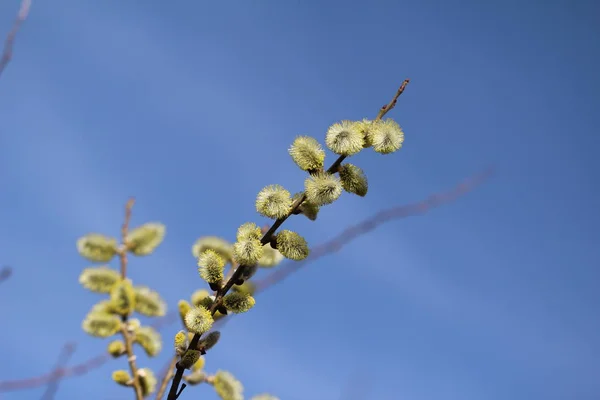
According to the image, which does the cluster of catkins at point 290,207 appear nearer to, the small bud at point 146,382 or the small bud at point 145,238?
the small bud at point 146,382

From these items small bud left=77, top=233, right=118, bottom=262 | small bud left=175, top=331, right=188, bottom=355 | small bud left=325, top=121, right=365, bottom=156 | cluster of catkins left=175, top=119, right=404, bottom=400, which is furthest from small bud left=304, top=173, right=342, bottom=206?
small bud left=77, top=233, right=118, bottom=262

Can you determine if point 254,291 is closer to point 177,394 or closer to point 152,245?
point 177,394

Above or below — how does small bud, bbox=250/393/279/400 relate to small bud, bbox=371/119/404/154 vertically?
below

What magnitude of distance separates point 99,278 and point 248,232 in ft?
2.52

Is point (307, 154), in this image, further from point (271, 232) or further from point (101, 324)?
point (101, 324)

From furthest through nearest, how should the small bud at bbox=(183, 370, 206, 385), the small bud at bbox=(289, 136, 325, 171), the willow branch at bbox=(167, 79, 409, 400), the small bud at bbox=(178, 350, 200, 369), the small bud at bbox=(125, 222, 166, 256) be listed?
the small bud at bbox=(125, 222, 166, 256)
the small bud at bbox=(183, 370, 206, 385)
the small bud at bbox=(289, 136, 325, 171)
the willow branch at bbox=(167, 79, 409, 400)
the small bud at bbox=(178, 350, 200, 369)

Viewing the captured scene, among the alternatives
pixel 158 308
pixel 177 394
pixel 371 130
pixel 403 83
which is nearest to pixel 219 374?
pixel 158 308

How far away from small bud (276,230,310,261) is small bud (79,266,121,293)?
0.81 m

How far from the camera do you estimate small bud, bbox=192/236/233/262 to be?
6.99ft

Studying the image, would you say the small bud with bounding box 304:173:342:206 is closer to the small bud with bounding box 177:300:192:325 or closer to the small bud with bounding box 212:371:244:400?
the small bud with bounding box 177:300:192:325

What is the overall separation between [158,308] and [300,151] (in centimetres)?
85

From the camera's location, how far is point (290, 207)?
170 centimetres

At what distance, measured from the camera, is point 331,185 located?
5.40ft

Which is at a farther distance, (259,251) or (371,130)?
(371,130)
